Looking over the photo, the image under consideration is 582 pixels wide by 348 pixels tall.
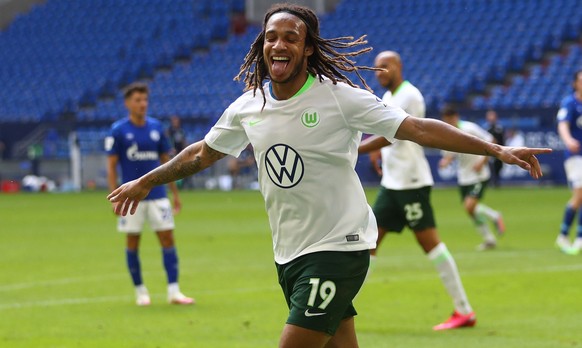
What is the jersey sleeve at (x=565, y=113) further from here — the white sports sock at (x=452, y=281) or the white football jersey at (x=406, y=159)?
the white sports sock at (x=452, y=281)

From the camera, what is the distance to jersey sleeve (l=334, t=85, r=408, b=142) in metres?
5.71

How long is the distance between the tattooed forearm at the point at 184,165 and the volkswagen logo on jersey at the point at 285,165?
54cm

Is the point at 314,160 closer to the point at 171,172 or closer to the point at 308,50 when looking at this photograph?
the point at 308,50

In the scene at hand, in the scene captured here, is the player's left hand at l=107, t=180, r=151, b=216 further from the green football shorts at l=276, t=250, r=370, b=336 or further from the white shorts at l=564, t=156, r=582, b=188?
the white shorts at l=564, t=156, r=582, b=188

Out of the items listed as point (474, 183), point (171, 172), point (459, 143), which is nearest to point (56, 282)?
point (474, 183)

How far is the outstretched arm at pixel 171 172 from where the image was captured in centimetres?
619

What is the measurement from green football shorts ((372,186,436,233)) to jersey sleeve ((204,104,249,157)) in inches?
171

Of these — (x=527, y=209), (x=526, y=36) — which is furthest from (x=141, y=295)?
(x=526, y=36)

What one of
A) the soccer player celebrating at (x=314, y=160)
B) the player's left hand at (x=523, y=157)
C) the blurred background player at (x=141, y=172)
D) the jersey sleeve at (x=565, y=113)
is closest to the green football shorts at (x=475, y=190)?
the jersey sleeve at (x=565, y=113)

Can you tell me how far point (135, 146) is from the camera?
1236cm

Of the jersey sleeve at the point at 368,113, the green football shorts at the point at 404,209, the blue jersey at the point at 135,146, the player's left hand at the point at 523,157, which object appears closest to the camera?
the player's left hand at the point at 523,157

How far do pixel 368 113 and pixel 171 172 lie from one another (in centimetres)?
125

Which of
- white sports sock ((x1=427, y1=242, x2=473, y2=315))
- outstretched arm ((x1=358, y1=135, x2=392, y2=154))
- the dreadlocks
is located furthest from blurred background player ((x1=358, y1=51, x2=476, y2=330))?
the dreadlocks

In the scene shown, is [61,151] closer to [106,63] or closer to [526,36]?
[106,63]
